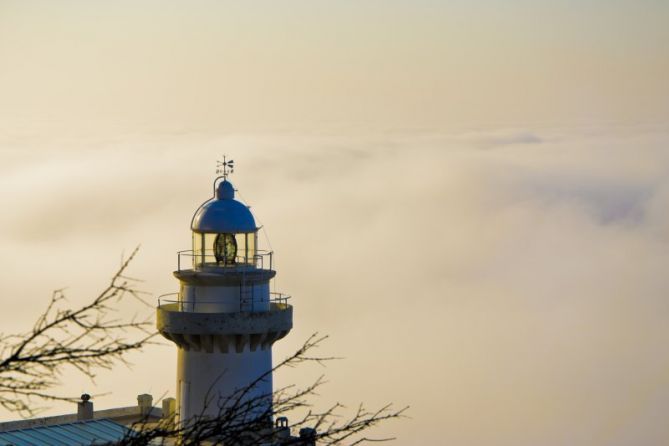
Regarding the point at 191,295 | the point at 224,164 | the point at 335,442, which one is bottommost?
the point at 335,442

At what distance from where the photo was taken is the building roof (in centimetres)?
3550

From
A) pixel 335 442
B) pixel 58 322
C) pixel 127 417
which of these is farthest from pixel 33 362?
pixel 127 417

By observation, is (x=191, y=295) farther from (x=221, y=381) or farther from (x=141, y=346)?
(x=141, y=346)

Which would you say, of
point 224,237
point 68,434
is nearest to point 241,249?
point 224,237

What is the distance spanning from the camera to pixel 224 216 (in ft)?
125

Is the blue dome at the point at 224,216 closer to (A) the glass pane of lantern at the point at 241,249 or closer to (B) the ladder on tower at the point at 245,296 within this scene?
(A) the glass pane of lantern at the point at 241,249

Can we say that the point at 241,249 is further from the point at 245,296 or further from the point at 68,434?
the point at 68,434

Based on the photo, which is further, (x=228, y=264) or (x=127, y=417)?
(x=127, y=417)

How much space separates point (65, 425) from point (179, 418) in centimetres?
256

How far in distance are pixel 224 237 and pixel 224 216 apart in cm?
48

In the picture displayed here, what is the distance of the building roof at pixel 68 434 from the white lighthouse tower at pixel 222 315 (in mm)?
1910

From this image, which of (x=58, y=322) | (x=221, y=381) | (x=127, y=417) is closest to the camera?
(x=58, y=322)

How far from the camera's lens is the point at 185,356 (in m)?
38.1

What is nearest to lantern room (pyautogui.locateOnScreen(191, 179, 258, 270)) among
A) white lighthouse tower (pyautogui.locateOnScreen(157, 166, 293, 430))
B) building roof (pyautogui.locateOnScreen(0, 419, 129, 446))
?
white lighthouse tower (pyautogui.locateOnScreen(157, 166, 293, 430))
